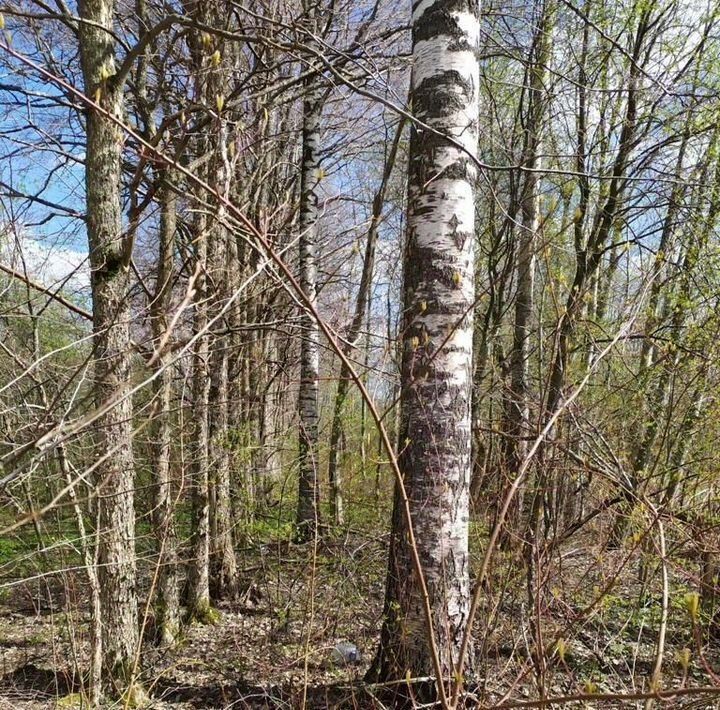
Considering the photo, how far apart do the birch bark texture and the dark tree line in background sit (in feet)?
0.04

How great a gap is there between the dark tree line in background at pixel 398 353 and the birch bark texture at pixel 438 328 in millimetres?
14

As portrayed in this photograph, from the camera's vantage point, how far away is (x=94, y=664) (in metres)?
3.00

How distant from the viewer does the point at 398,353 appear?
272 cm

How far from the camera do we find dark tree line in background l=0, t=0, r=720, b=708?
1.80m

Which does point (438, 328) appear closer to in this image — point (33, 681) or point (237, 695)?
point (237, 695)

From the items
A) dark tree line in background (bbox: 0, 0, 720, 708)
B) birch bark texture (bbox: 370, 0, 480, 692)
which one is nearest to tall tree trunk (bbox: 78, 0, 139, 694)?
dark tree line in background (bbox: 0, 0, 720, 708)

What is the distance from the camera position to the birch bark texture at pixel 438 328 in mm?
2424

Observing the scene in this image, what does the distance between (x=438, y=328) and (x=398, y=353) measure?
30 centimetres

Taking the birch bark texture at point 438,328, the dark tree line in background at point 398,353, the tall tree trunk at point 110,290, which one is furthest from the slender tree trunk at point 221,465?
the birch bark texture at point 438,328

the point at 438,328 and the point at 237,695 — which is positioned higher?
the point at 438,328

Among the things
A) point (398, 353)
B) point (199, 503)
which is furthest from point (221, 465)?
point (398, 353)

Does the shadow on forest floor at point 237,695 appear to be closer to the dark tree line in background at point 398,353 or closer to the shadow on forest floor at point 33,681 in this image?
the dark tree line in background at point 398,353

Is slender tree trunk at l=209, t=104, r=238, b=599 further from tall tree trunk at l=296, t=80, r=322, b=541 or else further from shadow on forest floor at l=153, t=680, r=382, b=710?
shadow on forest floor at l=153, t=680, r=382, b=710

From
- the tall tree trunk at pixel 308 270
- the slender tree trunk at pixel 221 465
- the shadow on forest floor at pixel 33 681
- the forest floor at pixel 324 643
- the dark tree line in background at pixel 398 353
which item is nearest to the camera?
the dark tree line in background at pixel 398 353
